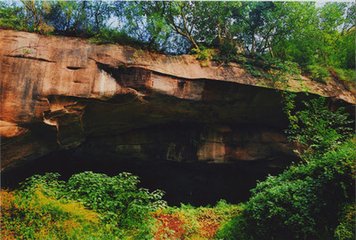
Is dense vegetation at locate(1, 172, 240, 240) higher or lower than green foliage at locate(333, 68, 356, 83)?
lower

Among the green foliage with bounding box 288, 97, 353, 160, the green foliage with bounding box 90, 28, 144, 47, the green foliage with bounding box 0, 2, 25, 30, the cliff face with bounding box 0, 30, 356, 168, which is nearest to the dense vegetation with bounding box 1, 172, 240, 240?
the cliff face with bounding box 0, 30, 356, 168

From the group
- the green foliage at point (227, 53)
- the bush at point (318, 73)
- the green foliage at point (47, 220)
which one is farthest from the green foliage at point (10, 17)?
the bush at point (318, 73)

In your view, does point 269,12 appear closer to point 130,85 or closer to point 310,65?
point 310,65

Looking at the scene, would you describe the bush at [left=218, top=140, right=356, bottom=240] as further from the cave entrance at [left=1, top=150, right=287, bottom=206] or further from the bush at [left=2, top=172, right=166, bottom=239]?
the cave entrance at [left=1, top=150, right=287, bottom=206]

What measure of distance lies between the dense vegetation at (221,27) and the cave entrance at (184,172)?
15.3 ft

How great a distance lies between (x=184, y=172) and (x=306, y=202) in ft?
24.5

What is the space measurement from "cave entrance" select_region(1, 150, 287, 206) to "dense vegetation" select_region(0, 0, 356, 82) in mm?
4653

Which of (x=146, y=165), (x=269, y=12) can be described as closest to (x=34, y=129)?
(x=146, y=165)

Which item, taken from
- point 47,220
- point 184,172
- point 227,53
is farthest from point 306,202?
point 184,172

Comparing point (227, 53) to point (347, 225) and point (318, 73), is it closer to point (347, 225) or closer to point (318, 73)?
point (318, 73)

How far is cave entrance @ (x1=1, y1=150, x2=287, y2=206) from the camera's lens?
12883 mm

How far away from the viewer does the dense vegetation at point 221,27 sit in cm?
1052

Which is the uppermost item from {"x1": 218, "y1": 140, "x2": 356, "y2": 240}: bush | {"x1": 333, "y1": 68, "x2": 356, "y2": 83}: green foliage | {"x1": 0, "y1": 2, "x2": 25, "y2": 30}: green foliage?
{"x1": 333, "y1": 68, "x2": 356, "y2": 83}: green foliage

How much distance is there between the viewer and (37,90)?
9.30 m
